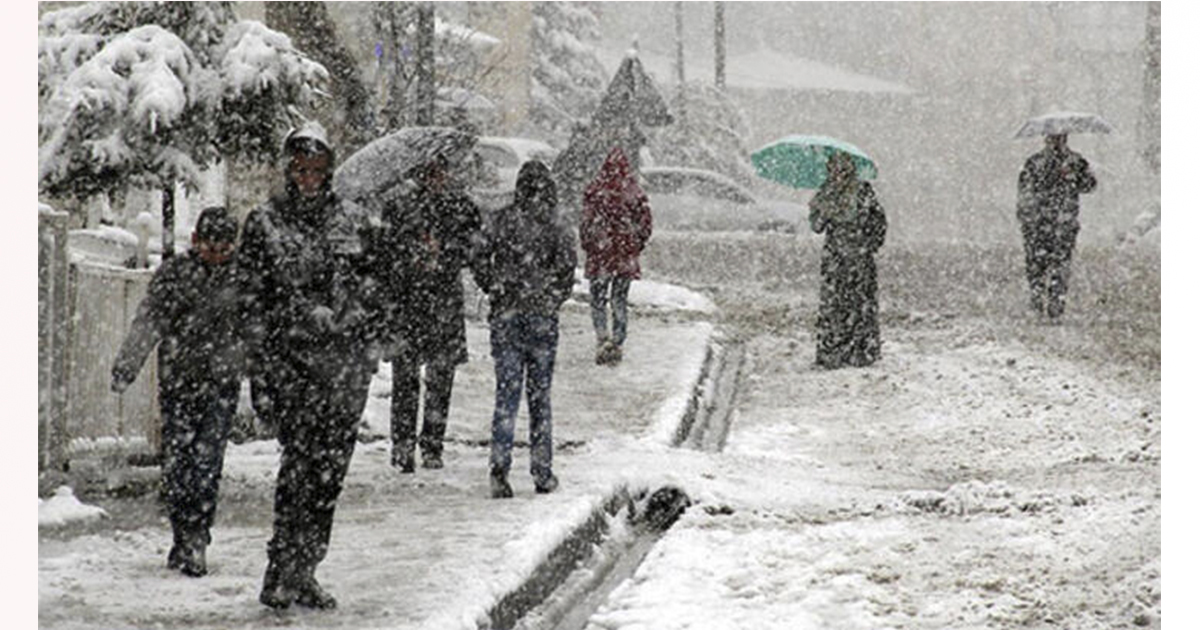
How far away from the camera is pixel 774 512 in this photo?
9109 mm

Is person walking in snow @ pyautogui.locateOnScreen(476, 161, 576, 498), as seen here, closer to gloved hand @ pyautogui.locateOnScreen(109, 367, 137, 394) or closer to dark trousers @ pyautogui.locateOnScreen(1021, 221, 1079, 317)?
gloved hand @ pyautogui.locateOnScreen(109, 367, 137, 394)

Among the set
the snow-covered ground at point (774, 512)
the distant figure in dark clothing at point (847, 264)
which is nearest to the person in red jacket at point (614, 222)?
the snow-covered ground at point (774, 512)

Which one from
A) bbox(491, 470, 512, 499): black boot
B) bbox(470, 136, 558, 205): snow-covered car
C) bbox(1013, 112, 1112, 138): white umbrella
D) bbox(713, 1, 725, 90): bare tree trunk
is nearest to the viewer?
bbox(491, 470, 512, 499): black boot

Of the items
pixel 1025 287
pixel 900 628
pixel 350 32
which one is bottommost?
pixel 900 628

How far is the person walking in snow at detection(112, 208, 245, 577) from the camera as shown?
7.13m

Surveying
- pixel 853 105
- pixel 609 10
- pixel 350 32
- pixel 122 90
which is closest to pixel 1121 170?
pixel 853 105

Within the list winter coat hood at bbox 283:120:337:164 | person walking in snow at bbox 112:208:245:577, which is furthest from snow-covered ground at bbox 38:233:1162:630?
winter coat hood at bbox 283:120:337:164

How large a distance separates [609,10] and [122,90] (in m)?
46.3

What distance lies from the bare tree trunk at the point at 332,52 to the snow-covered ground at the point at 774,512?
2645 millimetres

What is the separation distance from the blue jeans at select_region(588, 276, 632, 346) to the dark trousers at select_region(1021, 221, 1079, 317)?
4.47 m

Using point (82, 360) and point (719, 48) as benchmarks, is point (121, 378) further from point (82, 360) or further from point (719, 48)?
point (719, 48)

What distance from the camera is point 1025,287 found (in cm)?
2177

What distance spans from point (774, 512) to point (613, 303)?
592 centimetres
